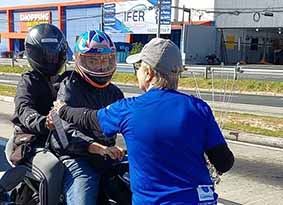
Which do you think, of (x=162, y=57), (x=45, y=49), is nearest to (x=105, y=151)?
(x=162, y=57)

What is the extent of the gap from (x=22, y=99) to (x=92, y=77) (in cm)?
58

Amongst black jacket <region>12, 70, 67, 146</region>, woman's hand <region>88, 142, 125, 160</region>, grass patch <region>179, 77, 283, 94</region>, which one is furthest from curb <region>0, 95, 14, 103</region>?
woman's hand <region>88, 142, 125, 160</region>

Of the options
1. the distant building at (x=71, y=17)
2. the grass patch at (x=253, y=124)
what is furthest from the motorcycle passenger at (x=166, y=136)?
the distant building at (x=71, y=17)

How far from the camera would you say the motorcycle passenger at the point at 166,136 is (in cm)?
254

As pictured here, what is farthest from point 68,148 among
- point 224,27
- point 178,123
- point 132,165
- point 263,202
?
point 224,27

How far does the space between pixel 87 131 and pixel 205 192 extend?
94cm

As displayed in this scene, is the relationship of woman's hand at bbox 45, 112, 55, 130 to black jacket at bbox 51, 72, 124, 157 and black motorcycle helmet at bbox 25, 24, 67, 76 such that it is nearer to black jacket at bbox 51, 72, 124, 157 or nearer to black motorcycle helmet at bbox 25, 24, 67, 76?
black jacket at bbox 51, 72, 124, 157

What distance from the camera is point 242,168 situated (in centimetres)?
835

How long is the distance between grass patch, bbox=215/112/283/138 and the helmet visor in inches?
328

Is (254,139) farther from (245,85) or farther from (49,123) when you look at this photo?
(245,85)

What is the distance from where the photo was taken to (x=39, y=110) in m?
3.69

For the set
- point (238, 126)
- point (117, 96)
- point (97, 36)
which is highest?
point (97, 36)

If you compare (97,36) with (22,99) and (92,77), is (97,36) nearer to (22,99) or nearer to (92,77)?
(92,77)

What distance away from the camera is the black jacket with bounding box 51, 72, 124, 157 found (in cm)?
320
